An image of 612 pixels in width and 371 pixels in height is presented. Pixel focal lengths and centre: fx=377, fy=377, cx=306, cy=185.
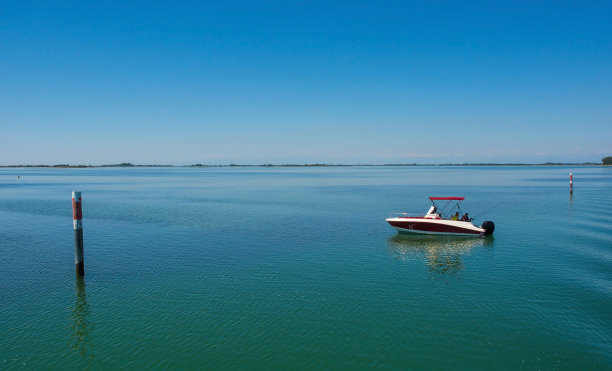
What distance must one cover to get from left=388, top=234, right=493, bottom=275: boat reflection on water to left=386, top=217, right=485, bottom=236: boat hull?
460 mm

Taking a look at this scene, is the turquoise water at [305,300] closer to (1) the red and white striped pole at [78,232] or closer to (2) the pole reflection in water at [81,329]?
(2) the pole reflection in water at [81,329]

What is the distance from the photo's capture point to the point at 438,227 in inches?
1315

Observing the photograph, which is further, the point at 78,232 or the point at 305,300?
the point at 78,232

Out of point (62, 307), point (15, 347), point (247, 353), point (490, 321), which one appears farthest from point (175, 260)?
point (490, 321)

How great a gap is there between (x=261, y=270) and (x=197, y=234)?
12.6 metres

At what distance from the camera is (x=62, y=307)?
1655cm

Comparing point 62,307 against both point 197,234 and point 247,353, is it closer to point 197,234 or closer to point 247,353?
point 247,353

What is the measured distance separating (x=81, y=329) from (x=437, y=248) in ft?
78.1

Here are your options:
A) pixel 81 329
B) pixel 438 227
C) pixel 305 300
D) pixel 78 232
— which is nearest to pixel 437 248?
pixel 438 227

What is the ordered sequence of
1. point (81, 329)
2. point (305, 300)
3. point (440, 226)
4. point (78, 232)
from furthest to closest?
point (440, 226), point (78, 232), point (305, 300), point (81, 329)

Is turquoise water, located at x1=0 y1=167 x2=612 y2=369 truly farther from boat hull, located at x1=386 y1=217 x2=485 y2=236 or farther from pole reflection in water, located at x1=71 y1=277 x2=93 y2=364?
boat hull, located at x1=386 y1=217 x2=485 y2=236

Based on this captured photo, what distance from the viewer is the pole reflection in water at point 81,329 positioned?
12.9 meters

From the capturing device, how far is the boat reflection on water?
24.0 meters

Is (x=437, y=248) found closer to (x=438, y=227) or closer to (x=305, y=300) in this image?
(x=438, y=227)
